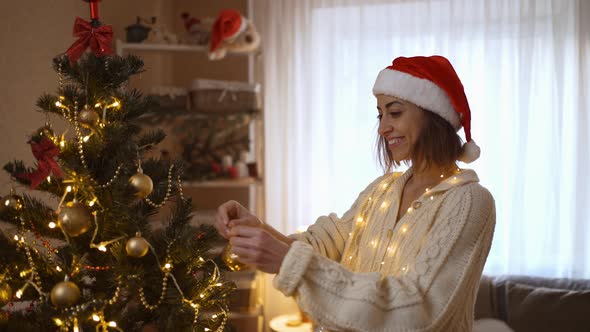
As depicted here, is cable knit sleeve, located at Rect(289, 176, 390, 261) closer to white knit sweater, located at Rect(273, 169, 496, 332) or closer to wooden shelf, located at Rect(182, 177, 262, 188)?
white knit sweater, located at Rect(273, 169, 496, 332)

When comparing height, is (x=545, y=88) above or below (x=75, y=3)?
below

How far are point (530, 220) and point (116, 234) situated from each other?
7.56 feet

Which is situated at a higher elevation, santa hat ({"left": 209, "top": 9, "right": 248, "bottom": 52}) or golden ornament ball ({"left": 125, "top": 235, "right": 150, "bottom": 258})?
santa hat ({"left": 209, "top": 9, "right": 248, "bottom": 52})

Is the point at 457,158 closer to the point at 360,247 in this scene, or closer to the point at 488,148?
the point at 360,247

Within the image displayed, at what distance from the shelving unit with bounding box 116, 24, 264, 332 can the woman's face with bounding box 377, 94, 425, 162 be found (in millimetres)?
1309

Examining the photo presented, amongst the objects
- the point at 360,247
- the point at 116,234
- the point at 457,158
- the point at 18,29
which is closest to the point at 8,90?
the point at 18,29

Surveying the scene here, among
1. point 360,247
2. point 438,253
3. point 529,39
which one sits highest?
point 529,39

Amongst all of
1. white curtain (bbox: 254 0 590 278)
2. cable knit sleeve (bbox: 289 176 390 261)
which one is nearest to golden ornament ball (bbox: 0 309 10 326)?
cable knit sleeve (bbox: 289 176 390 261)

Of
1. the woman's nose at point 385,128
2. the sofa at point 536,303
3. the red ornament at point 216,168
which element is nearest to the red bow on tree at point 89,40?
the woman's nose at point 385,128

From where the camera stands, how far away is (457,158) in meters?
1.54

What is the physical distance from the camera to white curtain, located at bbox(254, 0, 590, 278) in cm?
281

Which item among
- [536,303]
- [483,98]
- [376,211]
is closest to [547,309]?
[536,303]

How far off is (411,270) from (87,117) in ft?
2.52

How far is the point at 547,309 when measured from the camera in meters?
2.56
